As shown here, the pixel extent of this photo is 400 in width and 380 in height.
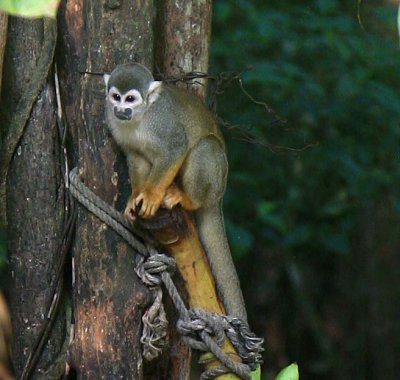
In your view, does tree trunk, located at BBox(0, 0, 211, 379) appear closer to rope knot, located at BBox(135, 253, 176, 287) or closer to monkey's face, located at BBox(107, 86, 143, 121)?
rope knot, located at BBox(135, 253, 176, 287)

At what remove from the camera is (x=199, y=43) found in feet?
10.2

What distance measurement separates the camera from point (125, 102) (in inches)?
125

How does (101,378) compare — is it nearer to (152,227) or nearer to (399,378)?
(152,227)

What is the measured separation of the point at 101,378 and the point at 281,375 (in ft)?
2.09

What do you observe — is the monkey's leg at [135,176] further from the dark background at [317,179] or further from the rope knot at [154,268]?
the dark background at [317,179]

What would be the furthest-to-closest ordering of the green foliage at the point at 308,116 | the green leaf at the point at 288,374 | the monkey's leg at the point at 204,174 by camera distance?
the green foliage at the point at 308,116 → the monkey's leg at the point at 204,174 → the green leaf at the point at 288,374

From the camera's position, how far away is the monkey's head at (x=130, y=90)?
9.14 ft

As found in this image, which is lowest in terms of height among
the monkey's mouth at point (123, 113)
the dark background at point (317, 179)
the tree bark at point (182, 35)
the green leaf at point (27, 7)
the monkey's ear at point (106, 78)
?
the dark background at point (317, 179)

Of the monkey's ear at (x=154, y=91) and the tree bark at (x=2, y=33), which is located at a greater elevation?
the tree bark at (x=2, y=33)

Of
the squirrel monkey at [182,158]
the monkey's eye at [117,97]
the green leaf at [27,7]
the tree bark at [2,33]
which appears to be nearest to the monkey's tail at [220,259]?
the squirrel monkey at [182,158]

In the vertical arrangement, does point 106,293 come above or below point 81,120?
below

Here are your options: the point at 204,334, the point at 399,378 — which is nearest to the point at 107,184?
the point at 204,334

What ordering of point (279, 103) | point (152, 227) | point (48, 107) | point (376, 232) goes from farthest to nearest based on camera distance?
point (376, 232) → point (279, 103) → point (48, 107) → point (152, 227)

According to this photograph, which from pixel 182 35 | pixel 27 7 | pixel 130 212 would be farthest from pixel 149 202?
pixel 27 7
